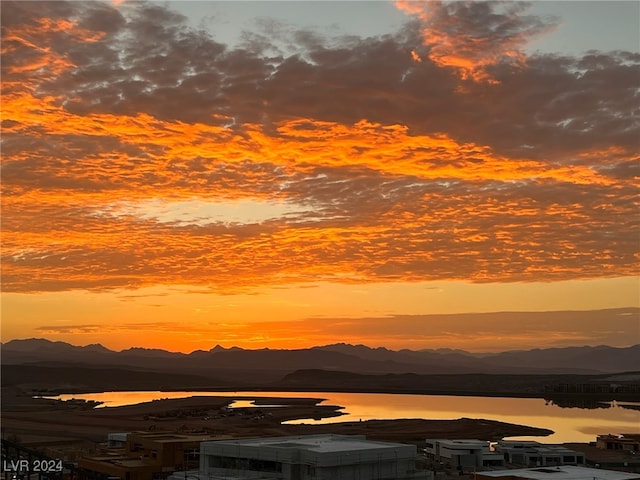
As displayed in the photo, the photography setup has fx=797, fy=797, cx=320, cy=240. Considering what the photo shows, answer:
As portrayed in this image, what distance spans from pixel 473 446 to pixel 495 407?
121335 mm

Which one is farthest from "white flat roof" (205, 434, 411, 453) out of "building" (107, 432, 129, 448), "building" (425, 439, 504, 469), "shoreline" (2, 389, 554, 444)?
"shoreline" (2, 389, 554, 444)

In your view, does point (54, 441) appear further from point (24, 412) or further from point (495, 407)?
point (495, 407)

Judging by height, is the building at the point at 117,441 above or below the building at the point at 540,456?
above

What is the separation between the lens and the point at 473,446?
273ft

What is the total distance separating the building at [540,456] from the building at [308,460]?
102 feet

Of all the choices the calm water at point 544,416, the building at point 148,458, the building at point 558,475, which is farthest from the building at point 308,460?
the calm water at point 544,416

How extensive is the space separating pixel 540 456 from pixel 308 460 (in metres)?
41.5

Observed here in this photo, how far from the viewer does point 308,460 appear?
49.5 meters

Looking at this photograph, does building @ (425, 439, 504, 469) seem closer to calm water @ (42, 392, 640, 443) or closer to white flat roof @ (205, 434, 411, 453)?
white flat roof @ (205, 434, 411, 453)

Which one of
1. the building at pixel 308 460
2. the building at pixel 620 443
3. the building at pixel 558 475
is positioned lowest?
the building at pixel 620 443

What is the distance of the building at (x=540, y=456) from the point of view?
8169cm

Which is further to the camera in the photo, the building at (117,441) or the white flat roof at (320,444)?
the building at (117,441)

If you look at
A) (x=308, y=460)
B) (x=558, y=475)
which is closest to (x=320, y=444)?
(x=308, y=460)

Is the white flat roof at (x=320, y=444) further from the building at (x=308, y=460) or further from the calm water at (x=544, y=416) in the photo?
the calm water at (x=544, y=416)
